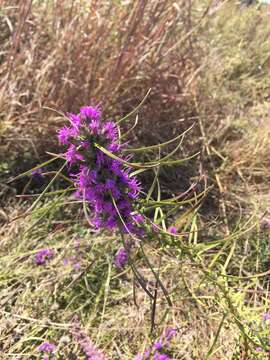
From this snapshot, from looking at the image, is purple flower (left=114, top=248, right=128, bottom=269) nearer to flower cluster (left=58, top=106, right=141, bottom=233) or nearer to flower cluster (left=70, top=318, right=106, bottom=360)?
flower cluster (left=70, top=318, right=106, bottom=360)

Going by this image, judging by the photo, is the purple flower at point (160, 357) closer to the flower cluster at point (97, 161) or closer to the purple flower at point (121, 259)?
the purple flower at point (121, 259)

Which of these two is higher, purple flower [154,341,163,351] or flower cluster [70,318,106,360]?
purple flower [154,341,163,351]

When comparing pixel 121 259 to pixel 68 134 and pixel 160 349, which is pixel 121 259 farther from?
pixel 68 134

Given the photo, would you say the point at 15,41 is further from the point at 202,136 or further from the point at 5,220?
the point at 202,136

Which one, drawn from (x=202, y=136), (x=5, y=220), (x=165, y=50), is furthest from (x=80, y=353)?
(x=165, y=50)

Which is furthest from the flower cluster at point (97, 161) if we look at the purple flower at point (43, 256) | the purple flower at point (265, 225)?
the purple flower at point (265, 225)

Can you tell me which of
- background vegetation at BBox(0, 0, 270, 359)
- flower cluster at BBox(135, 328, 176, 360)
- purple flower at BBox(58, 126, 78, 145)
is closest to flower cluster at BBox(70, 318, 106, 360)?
background vegetation at BBox(0, 0, 270, 359)
